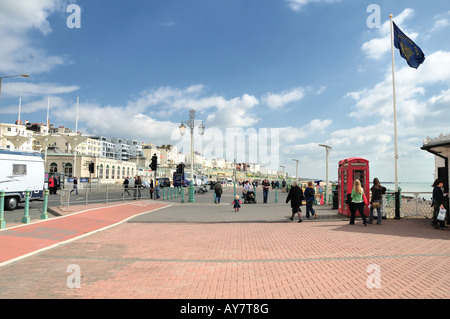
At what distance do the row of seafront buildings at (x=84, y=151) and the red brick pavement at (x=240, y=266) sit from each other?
2309cm

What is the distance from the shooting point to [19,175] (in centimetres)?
1541

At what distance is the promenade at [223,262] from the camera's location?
14.6 ft

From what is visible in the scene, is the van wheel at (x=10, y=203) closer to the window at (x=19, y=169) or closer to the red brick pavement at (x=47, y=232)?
the window at (x=19, y=169)

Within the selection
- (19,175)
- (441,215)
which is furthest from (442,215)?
(19,175)

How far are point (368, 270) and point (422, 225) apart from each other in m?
7.11

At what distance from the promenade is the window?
20.8 ft

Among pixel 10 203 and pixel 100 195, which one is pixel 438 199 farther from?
pixel 10 203

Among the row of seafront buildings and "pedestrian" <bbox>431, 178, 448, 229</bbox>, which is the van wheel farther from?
"pedestrian" <bbox>431, 178, 448, 229</bbox>

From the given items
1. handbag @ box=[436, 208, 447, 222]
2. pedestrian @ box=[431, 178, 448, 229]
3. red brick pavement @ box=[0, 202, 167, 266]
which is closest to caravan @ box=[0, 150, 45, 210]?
red brick pavement @ box=[0, 202, 167, 266]

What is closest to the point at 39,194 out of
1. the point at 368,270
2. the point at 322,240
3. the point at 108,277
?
the point at 108,277

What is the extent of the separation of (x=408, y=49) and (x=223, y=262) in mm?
13595

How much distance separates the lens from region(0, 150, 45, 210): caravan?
47.9 ft

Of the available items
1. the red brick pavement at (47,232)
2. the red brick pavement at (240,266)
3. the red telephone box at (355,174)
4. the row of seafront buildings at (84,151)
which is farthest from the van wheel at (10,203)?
the red telephone box at (355,174)
